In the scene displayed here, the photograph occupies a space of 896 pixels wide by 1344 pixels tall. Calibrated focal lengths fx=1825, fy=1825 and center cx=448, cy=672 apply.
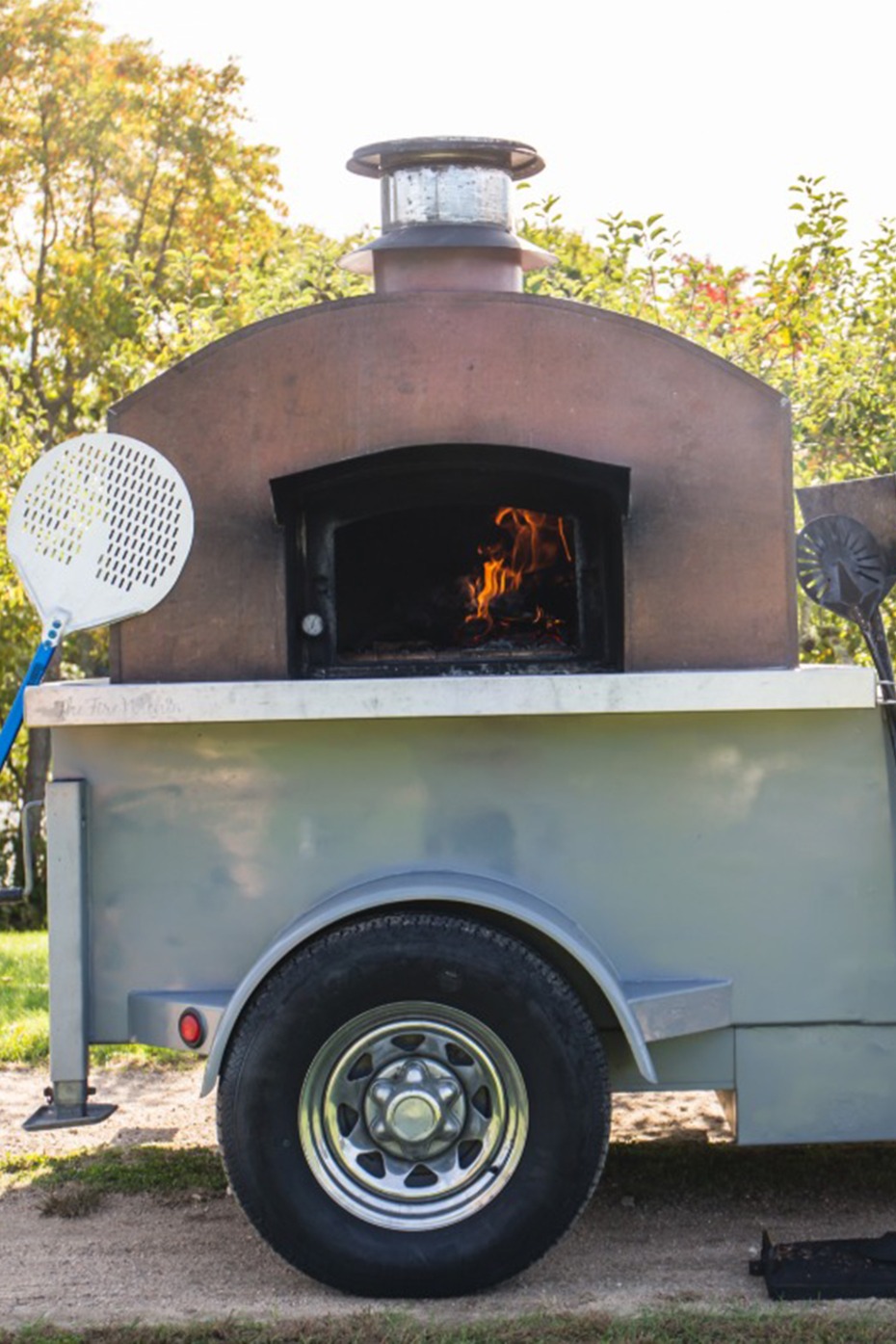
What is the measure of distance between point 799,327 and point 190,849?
5.99 m

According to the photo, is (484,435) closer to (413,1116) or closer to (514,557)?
(514,557)

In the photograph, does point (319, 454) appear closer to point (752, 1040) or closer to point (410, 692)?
point (410, 692)

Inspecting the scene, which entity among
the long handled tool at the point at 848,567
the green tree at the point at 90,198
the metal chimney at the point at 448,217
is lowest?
the long handled tool at the point at 848,567

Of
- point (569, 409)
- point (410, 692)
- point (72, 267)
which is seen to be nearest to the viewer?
point (410, 692)

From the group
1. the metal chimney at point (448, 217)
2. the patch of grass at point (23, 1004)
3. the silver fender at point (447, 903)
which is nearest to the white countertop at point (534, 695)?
the silver fender at point (447, 903)

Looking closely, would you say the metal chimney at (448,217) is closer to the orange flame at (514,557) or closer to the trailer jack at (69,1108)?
the orange flame at (514,557)

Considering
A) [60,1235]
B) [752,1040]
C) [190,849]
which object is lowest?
[60,1235]

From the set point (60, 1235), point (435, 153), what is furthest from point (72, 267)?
point (60, 1235)

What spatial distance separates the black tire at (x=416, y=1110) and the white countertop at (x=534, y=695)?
19.5 inches

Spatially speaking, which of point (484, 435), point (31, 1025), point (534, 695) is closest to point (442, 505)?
point (484, 435)

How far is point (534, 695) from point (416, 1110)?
956mm

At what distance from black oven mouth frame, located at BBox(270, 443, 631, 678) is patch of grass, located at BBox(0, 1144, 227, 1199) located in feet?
4.90

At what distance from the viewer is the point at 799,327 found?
932cm

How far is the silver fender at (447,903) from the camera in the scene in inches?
158
